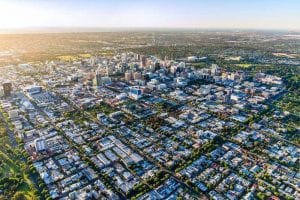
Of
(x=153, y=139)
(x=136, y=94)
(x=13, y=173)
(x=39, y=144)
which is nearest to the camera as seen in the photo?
(x=13, y=173)

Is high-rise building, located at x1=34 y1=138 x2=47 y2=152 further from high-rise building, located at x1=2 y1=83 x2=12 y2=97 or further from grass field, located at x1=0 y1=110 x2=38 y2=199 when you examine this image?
high-rise building, located at x1=2 y1=83 x2=12 y2=97

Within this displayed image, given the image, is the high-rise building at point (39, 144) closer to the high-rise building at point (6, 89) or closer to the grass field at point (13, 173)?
the grass field at point (13, 173)

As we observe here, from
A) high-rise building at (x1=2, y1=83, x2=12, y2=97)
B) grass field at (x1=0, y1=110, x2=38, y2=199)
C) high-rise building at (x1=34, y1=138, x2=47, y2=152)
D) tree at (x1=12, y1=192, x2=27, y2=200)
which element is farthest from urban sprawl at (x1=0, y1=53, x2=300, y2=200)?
tree at (x1=12, y1=192, x2=27, y2=200)

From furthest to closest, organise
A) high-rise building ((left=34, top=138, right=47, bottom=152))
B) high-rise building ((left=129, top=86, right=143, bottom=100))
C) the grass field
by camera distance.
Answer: high-rise building ((left=129, top=86, right=143, bottom=100)), high-rise building ((left=34, top=138, right=47, bottom=152)), the grass field

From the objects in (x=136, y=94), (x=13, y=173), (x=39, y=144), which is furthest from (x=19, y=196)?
(x=136, y=94)

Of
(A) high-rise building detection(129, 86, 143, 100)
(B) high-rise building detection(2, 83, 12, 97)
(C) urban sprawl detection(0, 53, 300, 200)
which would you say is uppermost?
(B) high-rise building detection(2, 83, 12, 97)

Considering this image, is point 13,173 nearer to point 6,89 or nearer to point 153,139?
point 153,139

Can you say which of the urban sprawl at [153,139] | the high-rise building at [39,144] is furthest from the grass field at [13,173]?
the high-rise building at [39,144]

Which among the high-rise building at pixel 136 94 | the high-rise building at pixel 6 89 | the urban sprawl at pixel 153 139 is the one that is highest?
the high-rise building at pixel 6 89

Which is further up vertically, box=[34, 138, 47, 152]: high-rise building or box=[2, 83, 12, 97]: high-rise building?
box=[2, 83, 12, 97]: high-rise building

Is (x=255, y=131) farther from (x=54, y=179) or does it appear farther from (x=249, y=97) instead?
(x=54, y=179)

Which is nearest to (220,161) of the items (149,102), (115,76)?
(149,102)

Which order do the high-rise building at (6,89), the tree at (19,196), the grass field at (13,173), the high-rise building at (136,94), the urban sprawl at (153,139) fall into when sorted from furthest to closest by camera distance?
the high-rise building at (136,94) < the high-rise building at (6,89) < the urban sprawl at (153,139) < the grass field at (13,173) < the tree at (19,196)
